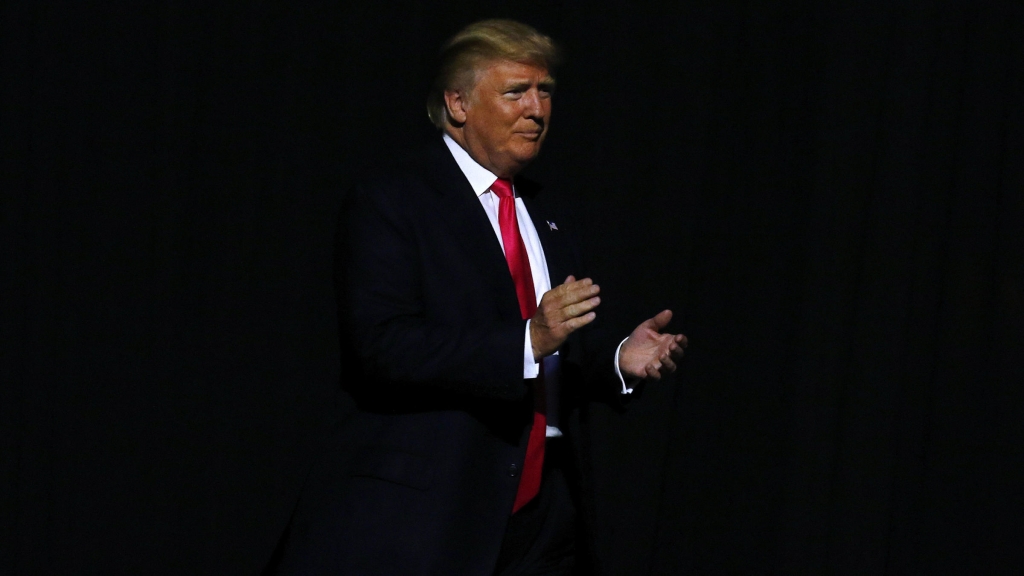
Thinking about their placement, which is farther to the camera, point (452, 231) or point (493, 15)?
point (493, 15)

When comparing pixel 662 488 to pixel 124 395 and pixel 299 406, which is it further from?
pixel 124 395

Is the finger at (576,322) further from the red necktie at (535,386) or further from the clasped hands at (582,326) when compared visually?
the red necktie at (535,386)

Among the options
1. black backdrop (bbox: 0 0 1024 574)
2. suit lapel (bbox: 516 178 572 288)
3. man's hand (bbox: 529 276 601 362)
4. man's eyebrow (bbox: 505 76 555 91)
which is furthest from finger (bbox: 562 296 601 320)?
black backdrop (bbox: 0 0 1024 574)

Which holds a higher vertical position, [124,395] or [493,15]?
[493,15]

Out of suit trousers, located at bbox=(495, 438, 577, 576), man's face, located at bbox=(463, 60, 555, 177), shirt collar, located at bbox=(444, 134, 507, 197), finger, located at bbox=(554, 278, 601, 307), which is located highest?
man's face, located at bbox=(463, 60, 555, 177)

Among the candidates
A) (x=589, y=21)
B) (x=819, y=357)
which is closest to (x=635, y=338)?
(x=819, y=357)

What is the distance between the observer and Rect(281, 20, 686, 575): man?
197 centimetres

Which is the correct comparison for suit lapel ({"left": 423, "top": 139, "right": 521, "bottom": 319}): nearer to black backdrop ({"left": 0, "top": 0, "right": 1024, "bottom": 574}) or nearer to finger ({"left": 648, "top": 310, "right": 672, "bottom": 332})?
finger ({"left": 648, "top": 310, "right": 672, "bottom": 332})

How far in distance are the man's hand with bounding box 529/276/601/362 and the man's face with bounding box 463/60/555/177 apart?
0.40 m

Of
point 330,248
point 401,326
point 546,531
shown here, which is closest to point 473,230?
point 401,326

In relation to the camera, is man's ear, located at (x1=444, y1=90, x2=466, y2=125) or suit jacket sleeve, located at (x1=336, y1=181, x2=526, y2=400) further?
man's ear, located at (x1=444, y1=90, x2=466, y2=125)

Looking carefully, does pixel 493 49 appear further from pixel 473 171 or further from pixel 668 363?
pixel 668 363

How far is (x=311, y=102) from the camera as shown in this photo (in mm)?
3443

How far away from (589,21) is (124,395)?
161 cm
